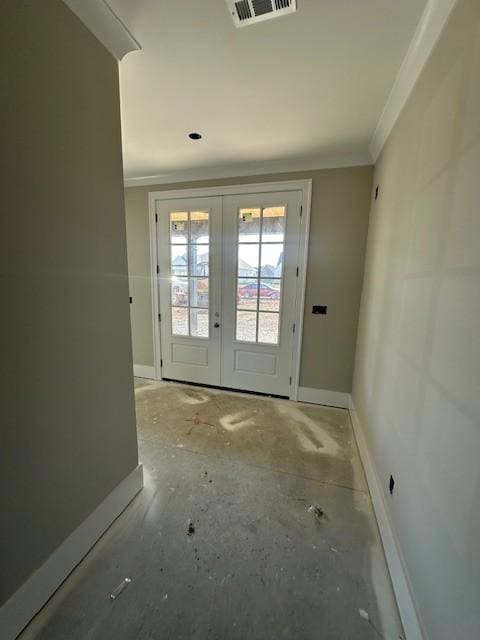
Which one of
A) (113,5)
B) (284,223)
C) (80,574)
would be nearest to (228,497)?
(80,574)

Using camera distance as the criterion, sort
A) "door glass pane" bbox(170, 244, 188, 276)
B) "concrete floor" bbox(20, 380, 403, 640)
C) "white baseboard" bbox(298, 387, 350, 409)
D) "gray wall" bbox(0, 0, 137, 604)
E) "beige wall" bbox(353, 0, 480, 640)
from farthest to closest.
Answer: "door glass pane" bbox(170, 244, 188, 276) → "white baseboard" bbox(298, 387, 350, 409) → "concrete floor" bbox(20, 380, 403, 640) → "gray wall" bbox(0, 0, 137, 604) → "beige wall" bbox(353, 0, 480, 640)

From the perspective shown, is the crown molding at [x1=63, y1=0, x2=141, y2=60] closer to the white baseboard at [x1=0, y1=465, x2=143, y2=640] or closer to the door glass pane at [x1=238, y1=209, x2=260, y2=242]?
the door glass pane at [x1=238, y1=209, x2=260, y2=242]

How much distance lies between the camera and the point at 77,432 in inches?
48.4

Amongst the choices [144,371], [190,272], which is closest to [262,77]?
[190,272]

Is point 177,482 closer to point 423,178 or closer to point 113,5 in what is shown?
point 423,178

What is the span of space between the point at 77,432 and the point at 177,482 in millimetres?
862

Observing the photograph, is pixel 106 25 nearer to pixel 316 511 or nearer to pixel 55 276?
pixel 55 276

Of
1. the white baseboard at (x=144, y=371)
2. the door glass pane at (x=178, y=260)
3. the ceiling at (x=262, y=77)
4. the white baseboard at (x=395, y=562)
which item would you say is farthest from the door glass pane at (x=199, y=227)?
the white baseboard at (x=395, y=562)

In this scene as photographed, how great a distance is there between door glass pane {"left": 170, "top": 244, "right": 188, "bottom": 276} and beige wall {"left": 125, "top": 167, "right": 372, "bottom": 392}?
0.67m

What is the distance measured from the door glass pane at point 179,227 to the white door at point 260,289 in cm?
48

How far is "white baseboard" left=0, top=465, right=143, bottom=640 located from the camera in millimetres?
986

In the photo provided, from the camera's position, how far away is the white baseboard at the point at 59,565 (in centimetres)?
99

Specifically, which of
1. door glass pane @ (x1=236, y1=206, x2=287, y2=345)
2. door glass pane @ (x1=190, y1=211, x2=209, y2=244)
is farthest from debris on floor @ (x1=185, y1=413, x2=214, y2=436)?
door glass pane @ (x1=190, y1=211, x2=209, y2=244)

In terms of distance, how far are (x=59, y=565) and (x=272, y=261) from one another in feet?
8.50
